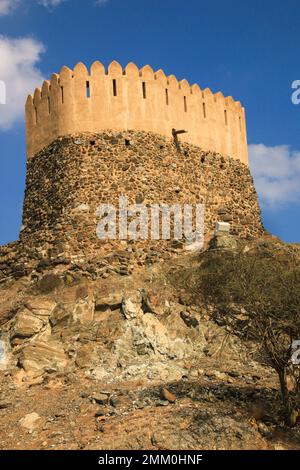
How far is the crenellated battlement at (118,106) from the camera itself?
68.4 feet

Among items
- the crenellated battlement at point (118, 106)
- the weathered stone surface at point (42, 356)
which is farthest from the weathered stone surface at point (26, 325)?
the crenellated battlement at point (118, 106)

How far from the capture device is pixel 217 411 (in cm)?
A: 1412

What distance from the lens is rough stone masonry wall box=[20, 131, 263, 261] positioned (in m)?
19.7

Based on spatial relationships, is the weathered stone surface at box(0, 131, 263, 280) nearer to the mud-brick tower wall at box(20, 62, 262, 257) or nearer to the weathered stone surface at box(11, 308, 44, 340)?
the mud-brick tower wall at box(20, 62, 262, 257)

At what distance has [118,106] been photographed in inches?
823

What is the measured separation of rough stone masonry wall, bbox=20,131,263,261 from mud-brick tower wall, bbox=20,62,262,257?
28 millimetres

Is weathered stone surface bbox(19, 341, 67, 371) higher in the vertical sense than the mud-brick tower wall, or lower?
lower

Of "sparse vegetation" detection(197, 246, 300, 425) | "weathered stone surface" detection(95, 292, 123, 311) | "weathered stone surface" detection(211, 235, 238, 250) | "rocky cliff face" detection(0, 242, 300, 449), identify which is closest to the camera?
"rocky cliff face" detection(0, 242, 300, 449)

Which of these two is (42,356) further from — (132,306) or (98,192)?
(98,192)

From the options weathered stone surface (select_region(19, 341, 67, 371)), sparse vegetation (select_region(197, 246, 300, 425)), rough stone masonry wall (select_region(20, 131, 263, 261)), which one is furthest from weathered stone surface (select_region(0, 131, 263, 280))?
sparse vegetation (select_region(197, 246, 300, 425))

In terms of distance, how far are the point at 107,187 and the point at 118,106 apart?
101 inches

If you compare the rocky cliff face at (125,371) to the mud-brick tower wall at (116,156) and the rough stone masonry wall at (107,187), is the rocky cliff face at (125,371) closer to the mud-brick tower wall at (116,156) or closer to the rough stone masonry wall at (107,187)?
the rough stone masonry wall at (107,187)

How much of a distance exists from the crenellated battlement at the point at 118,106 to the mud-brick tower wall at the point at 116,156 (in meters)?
0.03
